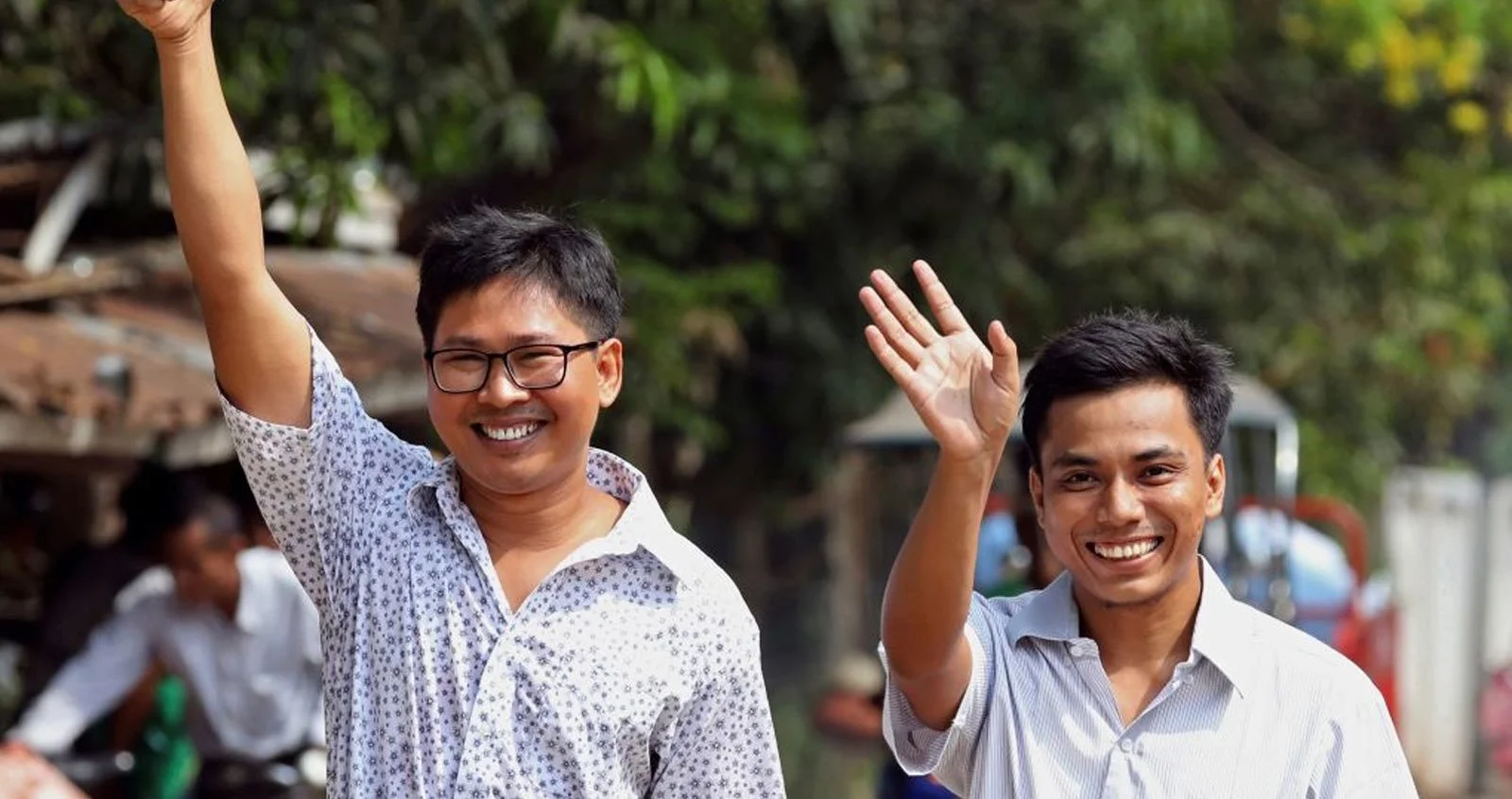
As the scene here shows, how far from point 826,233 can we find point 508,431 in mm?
8616

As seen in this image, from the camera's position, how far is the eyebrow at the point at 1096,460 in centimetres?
316

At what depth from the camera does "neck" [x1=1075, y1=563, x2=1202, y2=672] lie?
3219 millimetres

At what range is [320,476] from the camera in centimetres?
300

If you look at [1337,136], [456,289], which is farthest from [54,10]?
[1337,136]

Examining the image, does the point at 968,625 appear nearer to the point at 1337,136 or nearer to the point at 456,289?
the point at 456,289

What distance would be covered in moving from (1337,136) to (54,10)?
907cm

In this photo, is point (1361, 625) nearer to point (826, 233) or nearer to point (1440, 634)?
point (1440, 634)

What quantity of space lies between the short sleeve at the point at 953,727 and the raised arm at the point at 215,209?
0.90 metres

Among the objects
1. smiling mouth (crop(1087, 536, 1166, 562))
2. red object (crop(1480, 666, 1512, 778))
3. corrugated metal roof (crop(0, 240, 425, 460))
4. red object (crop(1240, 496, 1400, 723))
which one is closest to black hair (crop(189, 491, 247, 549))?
corrugated metal roof (crop(0, 240, 425, 460))

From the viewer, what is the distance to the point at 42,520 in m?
9.88

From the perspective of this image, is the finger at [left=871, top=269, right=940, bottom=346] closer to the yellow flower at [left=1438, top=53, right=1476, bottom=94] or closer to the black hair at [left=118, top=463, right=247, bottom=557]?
the black hair at [left=118, top=463, right=247, bottom=557]

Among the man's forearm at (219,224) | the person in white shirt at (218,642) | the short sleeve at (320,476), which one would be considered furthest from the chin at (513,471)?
the person in white shirt at (218,642)

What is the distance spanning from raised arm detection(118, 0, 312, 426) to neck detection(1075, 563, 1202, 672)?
117 centimetres

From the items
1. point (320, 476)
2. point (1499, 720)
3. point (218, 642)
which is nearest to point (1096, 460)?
point (320, 476)
